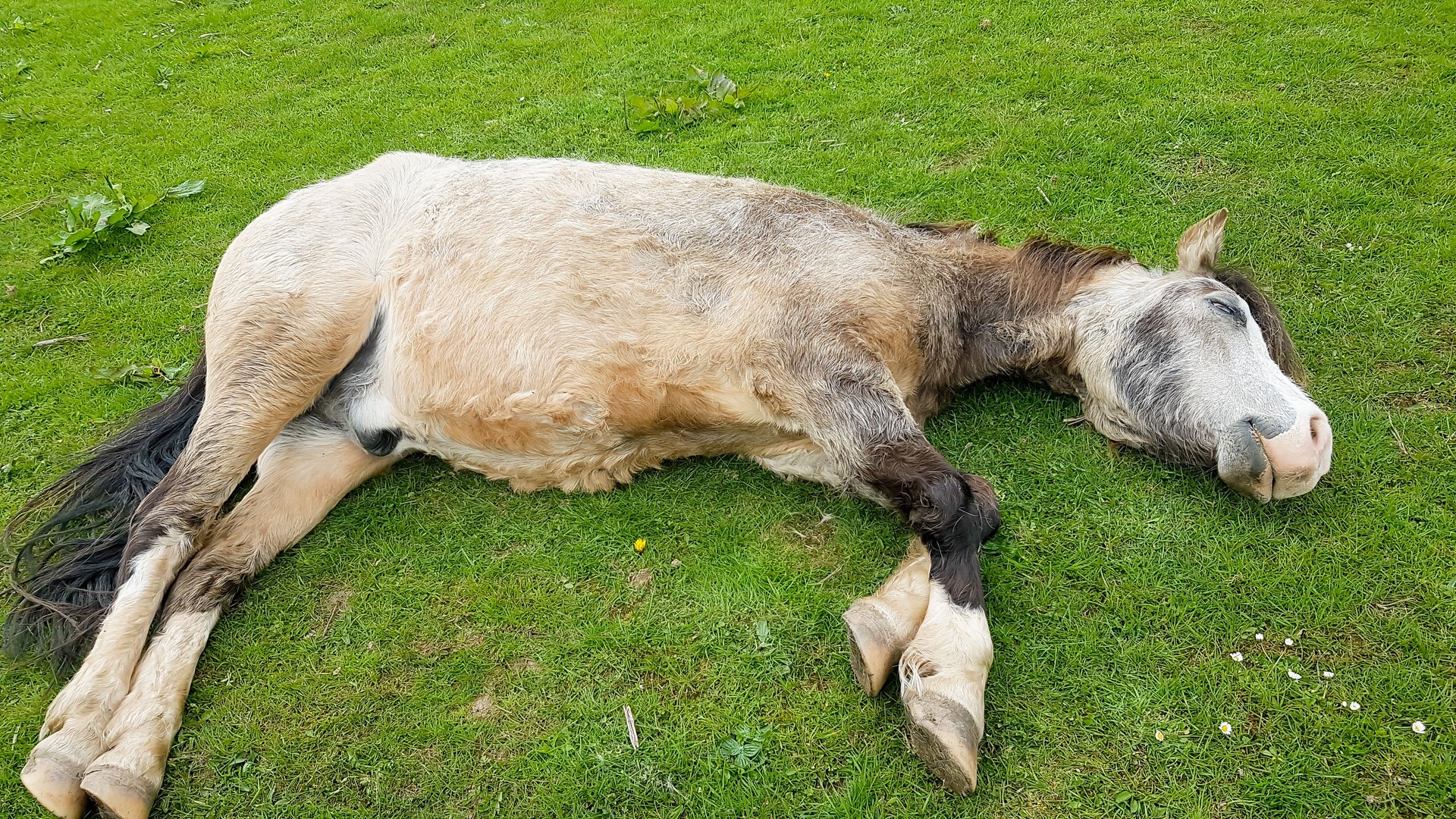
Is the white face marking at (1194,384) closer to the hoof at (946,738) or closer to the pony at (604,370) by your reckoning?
the pony at (604,370)

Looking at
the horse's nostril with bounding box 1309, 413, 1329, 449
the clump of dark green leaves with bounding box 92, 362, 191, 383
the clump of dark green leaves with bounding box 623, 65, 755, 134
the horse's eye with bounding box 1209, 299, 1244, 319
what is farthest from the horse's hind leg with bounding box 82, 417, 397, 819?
the horse's nostril with bounding box 1309, 413, 1329, 449

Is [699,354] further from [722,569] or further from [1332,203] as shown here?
[1332,203]

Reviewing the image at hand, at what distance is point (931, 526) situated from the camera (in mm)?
3422

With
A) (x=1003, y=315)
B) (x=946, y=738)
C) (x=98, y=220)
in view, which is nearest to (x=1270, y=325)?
(x=1003, y=315)

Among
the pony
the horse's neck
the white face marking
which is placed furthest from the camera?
the horse's neck

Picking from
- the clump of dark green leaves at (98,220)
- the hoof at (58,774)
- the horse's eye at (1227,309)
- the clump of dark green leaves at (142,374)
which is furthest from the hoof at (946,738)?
the clump of dark green leaves at (98,220)

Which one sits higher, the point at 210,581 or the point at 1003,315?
the point at 1003,315

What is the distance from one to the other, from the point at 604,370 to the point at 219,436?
195 centimetres

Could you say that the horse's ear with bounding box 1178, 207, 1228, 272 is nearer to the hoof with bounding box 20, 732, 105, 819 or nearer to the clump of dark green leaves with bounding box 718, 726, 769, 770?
the clump of dark green leaves with bounding box 718, 726, 769, 770

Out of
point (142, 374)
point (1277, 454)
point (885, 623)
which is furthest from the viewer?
point (142, 374)

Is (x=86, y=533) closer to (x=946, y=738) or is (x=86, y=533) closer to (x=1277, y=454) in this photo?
(x=946, y=738)

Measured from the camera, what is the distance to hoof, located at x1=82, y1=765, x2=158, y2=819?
9.41 ft

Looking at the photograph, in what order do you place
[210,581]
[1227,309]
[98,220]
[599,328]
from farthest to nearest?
[98,220], [599,328], [1227,309], [210,581]

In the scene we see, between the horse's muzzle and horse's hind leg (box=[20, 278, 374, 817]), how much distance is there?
434cm
